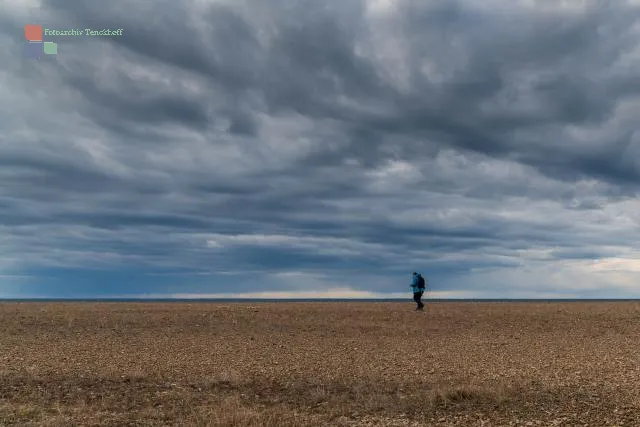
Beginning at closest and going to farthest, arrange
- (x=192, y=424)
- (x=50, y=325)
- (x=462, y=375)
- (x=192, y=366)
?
(x=192, y=424) < (x=462, y=375) < (x=192, y=366) < (x=50, y=325)

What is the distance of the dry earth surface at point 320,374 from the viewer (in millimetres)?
14797

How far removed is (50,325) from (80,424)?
869 inches

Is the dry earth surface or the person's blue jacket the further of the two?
the person's blue jacket

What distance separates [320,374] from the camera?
64.4 feet

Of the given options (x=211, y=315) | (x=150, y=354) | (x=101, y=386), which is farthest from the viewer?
(x=211, y=315)

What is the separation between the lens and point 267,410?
1508cm

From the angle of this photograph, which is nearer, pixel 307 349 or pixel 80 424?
pixel 80 424

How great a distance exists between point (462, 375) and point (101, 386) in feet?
38.4

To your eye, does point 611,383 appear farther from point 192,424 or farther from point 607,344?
point 192,424

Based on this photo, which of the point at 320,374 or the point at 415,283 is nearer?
the point at 320,374

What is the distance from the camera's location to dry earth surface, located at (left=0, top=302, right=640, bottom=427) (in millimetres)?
14797

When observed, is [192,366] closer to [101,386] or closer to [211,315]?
[101,386]

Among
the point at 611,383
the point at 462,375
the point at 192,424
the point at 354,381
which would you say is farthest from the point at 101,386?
the point at 611,383

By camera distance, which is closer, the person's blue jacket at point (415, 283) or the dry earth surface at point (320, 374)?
the dry earth surface at point (320, 374)
